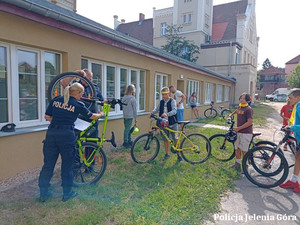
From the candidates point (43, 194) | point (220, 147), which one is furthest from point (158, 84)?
point (43, 194)

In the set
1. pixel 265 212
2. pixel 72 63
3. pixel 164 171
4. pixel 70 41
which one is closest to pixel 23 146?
pixel 72 63

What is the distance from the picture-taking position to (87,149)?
3.88 meters

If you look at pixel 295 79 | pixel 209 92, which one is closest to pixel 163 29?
pixel 209 92

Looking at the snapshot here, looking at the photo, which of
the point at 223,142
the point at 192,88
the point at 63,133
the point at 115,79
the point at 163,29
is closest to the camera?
the point at 63,133

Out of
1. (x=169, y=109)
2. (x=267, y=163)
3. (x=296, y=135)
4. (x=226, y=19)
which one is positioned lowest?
(x=267, y=163)

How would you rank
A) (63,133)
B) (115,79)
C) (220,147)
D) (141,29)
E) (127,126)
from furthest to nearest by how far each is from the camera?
(141,29)
(115,79)
(127,126)
(220,147)
(63,133)

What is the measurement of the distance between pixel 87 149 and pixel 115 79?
341 centimetres

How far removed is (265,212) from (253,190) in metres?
0.75

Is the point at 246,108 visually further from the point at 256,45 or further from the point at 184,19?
the point at 256,45

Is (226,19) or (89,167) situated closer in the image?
(89,167)

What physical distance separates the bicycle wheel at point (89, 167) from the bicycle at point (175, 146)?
1046 millimetres

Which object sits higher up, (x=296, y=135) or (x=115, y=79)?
(x=115, y=79)

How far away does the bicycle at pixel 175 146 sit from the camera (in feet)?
16.3

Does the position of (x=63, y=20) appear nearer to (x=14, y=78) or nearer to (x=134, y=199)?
(x=14, y=78)
